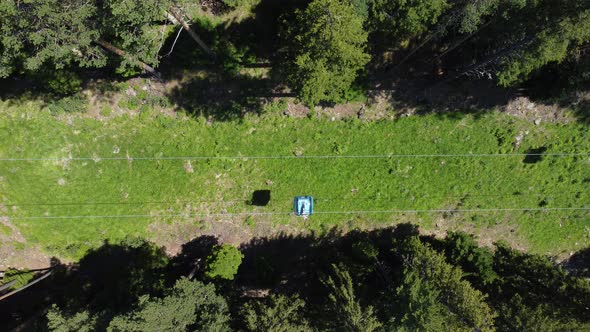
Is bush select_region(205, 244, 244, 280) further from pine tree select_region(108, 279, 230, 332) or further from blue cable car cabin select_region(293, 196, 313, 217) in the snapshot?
blue cable car cabin select_region(293, 196, 313, 217)

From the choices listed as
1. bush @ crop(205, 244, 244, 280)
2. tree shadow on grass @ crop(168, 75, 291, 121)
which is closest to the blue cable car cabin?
bush @ crop(205, 244, 244, 280)

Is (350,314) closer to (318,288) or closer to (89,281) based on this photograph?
(318,288)

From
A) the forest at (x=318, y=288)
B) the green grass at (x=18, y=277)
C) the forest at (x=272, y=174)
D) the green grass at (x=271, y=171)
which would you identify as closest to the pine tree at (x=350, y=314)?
the forest at (x=318, y=288)

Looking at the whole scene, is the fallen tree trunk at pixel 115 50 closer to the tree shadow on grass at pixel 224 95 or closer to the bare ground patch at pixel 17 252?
the tree shadow on grass at pixel 224 95

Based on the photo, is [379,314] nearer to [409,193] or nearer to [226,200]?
[409,193]

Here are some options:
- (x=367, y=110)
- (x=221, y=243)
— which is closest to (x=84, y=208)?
(x=221, y=243)

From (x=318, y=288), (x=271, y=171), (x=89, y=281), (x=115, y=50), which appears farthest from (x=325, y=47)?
(x=89, y=281)
